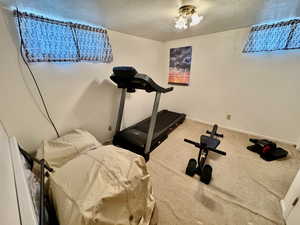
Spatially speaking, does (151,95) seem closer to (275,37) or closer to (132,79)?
(132,79)

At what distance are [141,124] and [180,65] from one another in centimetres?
190

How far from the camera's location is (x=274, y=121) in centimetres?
264

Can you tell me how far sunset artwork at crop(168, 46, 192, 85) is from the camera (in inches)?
135

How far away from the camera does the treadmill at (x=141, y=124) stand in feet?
6.56

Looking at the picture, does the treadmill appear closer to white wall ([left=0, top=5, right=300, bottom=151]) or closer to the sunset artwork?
white wall ([left=0, top=5, right=300, bottom=151])

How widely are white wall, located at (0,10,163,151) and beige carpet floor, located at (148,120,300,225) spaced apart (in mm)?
1277

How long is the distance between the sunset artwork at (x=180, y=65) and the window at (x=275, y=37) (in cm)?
125

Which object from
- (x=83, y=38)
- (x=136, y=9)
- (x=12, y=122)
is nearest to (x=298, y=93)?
(x=136, y=9)

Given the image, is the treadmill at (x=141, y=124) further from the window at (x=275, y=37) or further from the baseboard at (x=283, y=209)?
the window at (x=275, y=37)

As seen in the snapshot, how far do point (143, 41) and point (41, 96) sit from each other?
7.59 ft

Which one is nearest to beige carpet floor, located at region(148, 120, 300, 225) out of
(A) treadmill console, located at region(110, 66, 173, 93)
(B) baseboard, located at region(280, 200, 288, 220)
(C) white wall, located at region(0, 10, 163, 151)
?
(B) baseboard, located at region(280, 200, 288, 220)

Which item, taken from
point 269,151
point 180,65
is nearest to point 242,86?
point 269,151

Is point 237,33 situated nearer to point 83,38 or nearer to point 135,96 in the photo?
point 135,96

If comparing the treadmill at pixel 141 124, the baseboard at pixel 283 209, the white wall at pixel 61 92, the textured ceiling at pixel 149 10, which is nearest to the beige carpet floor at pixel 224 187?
the baseboard at pixel 283 209
